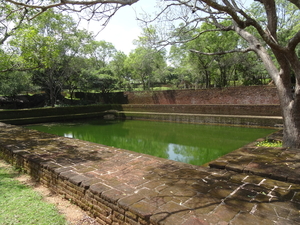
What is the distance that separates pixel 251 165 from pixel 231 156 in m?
0.61

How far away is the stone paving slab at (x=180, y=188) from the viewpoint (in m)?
1.94

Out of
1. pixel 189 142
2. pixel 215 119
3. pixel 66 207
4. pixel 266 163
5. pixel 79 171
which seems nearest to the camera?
pixel 66 207

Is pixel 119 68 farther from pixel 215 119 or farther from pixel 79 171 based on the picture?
pixel 79 171

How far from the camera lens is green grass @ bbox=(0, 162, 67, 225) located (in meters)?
2.33

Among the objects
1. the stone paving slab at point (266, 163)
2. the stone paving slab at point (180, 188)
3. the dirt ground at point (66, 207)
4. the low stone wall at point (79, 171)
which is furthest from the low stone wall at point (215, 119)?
the dirt ground at point (66, 207)

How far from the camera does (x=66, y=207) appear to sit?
106 inches

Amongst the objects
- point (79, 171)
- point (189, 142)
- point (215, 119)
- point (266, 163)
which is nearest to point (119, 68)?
point (215, 119)

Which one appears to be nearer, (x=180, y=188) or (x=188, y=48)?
(x=180, y=188)

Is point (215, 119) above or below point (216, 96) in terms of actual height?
below

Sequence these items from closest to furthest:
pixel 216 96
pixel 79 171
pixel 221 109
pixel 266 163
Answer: pixel 79 171 → pixel 266 163 → pixel 221 109 → pixel 216 96

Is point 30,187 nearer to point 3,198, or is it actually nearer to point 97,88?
point 3,198

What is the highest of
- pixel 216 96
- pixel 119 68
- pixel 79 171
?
pixel 119 68

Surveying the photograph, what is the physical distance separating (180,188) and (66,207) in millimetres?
1469

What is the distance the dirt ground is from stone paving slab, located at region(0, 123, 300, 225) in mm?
243
